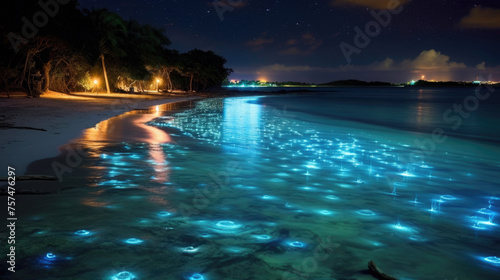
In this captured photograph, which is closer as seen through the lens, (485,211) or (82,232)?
(82,232)

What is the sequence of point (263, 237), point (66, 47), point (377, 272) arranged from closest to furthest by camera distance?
point (377, 272) → point (263, 237) → point (66, 47)

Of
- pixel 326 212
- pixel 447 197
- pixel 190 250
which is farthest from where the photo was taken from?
pixel 447 197

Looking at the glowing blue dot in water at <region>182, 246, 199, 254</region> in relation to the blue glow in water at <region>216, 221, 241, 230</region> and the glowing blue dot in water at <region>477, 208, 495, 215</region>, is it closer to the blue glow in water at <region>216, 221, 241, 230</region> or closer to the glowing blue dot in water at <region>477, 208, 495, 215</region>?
the blue glow in water at <region>216, 221, 241, 230</region>

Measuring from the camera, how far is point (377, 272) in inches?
133

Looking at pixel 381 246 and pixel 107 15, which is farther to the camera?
pixel 107 15

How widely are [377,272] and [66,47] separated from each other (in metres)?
31.9

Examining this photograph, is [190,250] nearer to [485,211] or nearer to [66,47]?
[485,211]

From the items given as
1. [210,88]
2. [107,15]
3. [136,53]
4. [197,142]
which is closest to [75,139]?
[197,142]

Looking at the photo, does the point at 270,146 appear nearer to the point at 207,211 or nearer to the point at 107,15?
the point at 207,211

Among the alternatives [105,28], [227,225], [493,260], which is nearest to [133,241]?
[227,225]

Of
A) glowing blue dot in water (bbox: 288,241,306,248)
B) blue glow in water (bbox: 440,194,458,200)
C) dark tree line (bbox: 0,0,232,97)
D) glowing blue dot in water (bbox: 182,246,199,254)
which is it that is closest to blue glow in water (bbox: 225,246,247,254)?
glowing blue dot in water (bbox: 182,246,199,254)

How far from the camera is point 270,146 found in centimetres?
1130

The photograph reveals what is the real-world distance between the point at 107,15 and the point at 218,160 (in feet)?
127

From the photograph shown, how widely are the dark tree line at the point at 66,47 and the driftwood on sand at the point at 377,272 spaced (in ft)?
88.5
